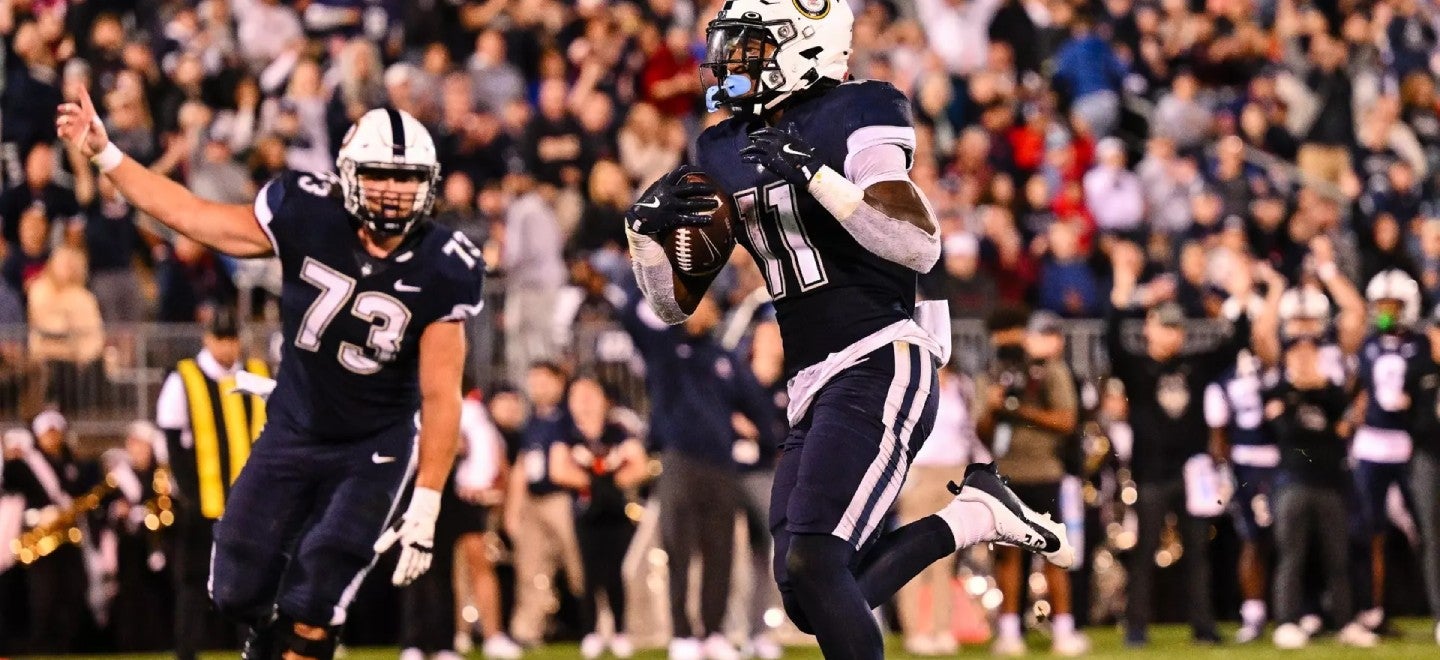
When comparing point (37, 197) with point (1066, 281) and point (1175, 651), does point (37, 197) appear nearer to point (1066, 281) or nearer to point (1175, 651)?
point (1066, 281)

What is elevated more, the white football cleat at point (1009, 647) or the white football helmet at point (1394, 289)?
the white football helmet at point (1394, 289)

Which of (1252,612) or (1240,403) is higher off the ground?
(1240,403)

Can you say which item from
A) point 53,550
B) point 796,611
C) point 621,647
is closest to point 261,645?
point 796,611

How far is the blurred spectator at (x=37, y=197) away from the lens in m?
14.0

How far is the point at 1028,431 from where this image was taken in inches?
484

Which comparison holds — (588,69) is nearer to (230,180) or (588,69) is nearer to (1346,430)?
(230,180)

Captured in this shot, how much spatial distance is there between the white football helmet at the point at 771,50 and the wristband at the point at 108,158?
2163 mm

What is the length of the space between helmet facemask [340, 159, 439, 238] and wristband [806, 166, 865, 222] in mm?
1975

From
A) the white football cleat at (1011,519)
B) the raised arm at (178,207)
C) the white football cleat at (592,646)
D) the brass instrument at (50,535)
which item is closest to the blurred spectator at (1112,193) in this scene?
the white football cleat at (592,646)

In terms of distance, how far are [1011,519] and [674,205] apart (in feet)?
4.83

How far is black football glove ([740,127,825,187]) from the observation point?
6.08 meters

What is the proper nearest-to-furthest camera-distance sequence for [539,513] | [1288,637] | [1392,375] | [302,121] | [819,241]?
[819,241]
[1288,637]
[1392,375]
[539,513]
[302,121]

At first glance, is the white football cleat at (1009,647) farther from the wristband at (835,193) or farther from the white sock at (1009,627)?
the wristband at (835,193)

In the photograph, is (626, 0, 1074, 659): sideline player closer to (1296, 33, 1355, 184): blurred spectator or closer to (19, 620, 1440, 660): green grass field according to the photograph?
(19, 620, 1440, 660): green grass field
